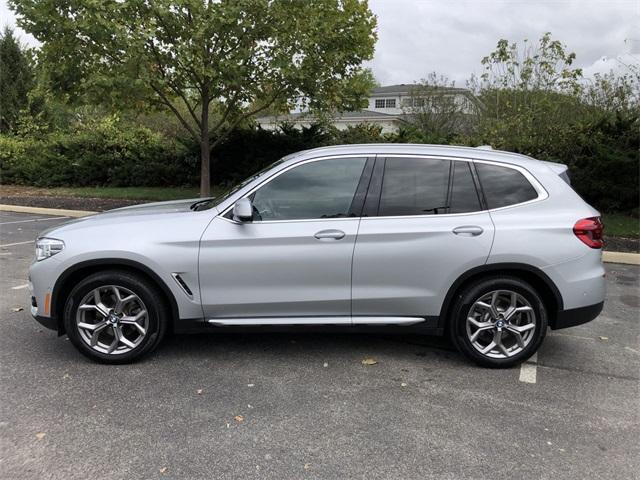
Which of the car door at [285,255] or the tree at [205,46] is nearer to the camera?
the car door at [285,255]

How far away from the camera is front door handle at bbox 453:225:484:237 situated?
388cm

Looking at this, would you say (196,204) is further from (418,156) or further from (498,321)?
(498,321)

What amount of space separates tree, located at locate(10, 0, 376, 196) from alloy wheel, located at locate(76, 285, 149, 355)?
861 centimetres

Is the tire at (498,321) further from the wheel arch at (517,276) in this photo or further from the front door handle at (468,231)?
the front door handle at (468,231)

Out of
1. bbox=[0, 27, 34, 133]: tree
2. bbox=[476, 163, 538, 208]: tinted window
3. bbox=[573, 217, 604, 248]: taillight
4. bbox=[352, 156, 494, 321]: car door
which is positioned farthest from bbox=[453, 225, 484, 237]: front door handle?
bbox=[0, 27, 34, 133]: tree

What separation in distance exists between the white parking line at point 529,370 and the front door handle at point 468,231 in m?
1.15

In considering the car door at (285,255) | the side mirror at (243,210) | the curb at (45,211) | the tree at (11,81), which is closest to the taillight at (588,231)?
the car door at (285,255)

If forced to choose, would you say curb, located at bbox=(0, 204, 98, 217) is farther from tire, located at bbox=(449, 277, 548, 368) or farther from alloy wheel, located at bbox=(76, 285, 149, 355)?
tire, located at bbox=(449, 277, 548, 368)

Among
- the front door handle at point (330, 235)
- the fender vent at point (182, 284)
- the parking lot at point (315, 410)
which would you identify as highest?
the front door handle at point (330, 235)

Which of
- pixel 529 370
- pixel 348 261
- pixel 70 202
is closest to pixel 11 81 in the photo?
pixel 70 202

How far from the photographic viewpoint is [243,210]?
376 centimetres

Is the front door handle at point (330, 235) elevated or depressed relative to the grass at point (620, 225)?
elevated

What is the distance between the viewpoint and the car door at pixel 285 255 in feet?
12.6

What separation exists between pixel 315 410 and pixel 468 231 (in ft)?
5.67
